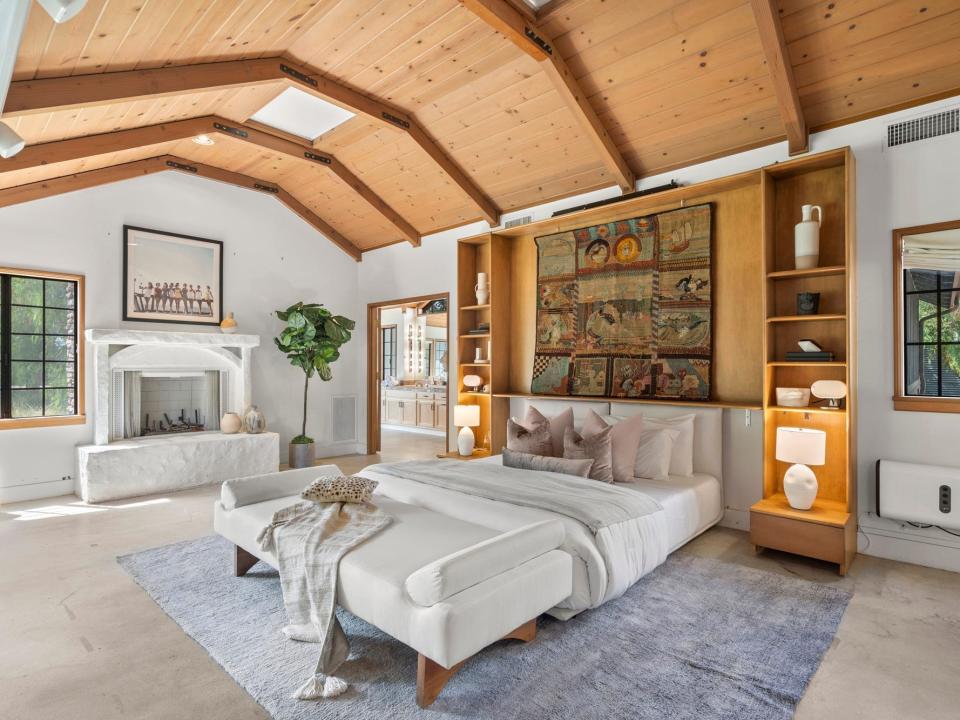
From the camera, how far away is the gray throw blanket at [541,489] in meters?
2.83

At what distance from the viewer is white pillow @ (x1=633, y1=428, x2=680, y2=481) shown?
3.83m

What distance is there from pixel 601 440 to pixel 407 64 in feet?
10.3

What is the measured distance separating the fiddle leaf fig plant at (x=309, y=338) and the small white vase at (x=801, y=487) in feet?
16.4

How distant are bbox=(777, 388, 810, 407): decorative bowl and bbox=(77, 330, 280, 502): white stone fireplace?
5075mm

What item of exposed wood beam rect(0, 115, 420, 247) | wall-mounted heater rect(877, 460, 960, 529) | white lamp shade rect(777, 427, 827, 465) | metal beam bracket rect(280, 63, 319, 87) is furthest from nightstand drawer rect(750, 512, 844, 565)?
exposed wood beam rect(0, 115, 420, 247)

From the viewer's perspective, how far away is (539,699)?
2.02 metres

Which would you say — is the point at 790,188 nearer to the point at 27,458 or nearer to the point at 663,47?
the point at 663,47

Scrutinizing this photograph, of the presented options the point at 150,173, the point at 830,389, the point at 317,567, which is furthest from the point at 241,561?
the point at 150,173

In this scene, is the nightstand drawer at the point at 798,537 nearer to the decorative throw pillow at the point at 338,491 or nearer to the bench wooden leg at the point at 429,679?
the bench wooden leg at the point at 429,679

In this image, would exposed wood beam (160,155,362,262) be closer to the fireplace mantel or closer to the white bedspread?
the fireplace mantel

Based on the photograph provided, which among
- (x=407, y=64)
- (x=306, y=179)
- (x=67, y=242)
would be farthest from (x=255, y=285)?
(x=407, y=64)

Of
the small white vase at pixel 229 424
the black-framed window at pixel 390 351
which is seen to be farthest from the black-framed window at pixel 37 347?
the black-framed window at pixel 390 351

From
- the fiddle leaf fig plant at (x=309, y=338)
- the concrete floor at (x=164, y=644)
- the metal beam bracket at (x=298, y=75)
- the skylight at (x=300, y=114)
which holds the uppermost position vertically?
the skylight at (x=300, y=114)

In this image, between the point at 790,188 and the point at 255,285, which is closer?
the point at 790,188
